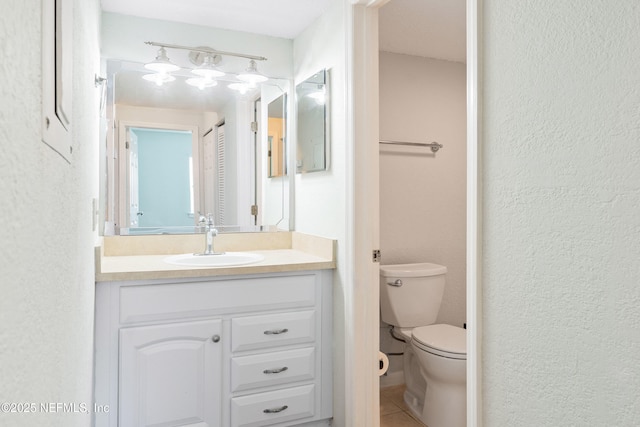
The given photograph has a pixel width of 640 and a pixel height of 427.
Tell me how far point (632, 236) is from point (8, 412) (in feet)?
3.28

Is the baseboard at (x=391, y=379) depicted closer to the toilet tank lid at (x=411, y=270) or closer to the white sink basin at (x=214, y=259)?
the toilet tank lid at (x=411, y=270)

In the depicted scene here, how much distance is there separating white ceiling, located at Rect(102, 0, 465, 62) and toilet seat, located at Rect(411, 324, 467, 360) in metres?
1.69

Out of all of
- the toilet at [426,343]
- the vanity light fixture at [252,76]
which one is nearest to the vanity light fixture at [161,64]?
the vanity light fixture at [252,76]

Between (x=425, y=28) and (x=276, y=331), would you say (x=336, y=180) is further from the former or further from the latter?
(x=425, y=28)

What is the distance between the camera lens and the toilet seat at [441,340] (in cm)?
215

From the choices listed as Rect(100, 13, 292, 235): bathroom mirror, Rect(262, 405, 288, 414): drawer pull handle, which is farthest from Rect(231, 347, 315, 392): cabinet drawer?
Rect(100, 13, 292, 235): bathroom mirror

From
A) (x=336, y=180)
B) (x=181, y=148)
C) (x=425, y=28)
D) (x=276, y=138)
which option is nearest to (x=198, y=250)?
(x=181, y=148)

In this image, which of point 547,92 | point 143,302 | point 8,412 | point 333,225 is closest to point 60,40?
point 8,412

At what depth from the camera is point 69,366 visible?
0.83 meters

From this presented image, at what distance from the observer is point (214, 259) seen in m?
2.31

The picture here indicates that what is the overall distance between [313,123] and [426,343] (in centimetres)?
129

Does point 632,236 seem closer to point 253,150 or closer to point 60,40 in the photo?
point 60,40

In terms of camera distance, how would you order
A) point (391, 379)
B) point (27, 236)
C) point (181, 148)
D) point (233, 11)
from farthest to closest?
point (391, 379), point (181, 148), point (233, 11), point (27, 236)

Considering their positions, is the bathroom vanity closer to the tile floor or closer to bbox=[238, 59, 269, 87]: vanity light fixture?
the tile floor
